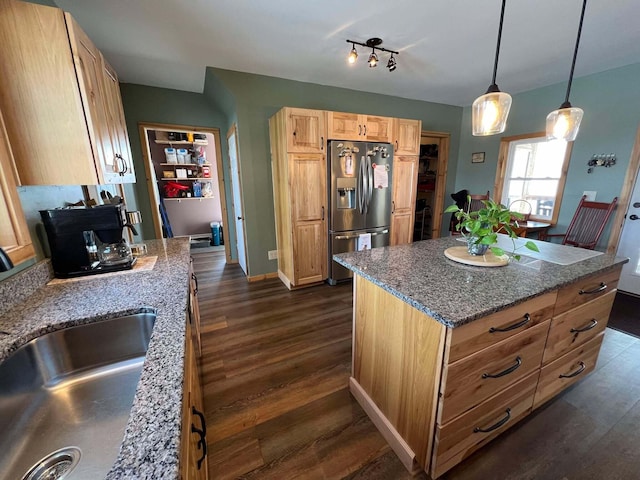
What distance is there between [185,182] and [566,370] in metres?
6.08

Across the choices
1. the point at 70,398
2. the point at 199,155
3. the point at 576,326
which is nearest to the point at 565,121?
the point at 576,326

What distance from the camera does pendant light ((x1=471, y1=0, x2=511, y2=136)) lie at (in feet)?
4.27

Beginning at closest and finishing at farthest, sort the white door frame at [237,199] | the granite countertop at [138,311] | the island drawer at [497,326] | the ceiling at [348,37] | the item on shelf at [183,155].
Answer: the granite countertop at [138,311] → the island drawer at [497,326] → the ceiling at [348,37] → the white door frame at [237,199] → the item on shelf at [183,155]

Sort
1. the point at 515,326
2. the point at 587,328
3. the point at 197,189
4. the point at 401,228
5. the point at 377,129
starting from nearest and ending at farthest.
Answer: the point at 515,326 < the point at 587,328 < the point at 377,129 < the point at 401,228 < the point at 197,189

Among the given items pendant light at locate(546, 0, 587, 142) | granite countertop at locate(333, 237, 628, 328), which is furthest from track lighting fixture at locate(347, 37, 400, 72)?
granite countertop at locate(333, 237, 628, 328)

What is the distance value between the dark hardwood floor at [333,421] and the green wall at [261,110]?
55.1 inches

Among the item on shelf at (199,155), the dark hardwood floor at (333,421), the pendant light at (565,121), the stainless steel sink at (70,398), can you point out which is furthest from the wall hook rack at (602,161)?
the item on shelf at (199,155)

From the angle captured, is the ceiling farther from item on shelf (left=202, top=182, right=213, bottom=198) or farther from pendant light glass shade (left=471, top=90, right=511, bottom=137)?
item on shelf (left=202, top=182, right=213, bottom=198)

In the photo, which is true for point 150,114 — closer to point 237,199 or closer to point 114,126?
point 237,199

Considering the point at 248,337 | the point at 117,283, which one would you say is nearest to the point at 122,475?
the point at 117,283

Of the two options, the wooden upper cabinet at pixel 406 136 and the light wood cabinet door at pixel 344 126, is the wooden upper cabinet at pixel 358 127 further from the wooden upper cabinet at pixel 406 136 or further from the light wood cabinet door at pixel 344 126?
the wooden upper cabinet at pixel 406 136

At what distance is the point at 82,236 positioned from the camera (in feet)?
4.41

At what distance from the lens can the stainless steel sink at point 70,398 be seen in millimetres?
654

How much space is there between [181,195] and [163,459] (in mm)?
5648
